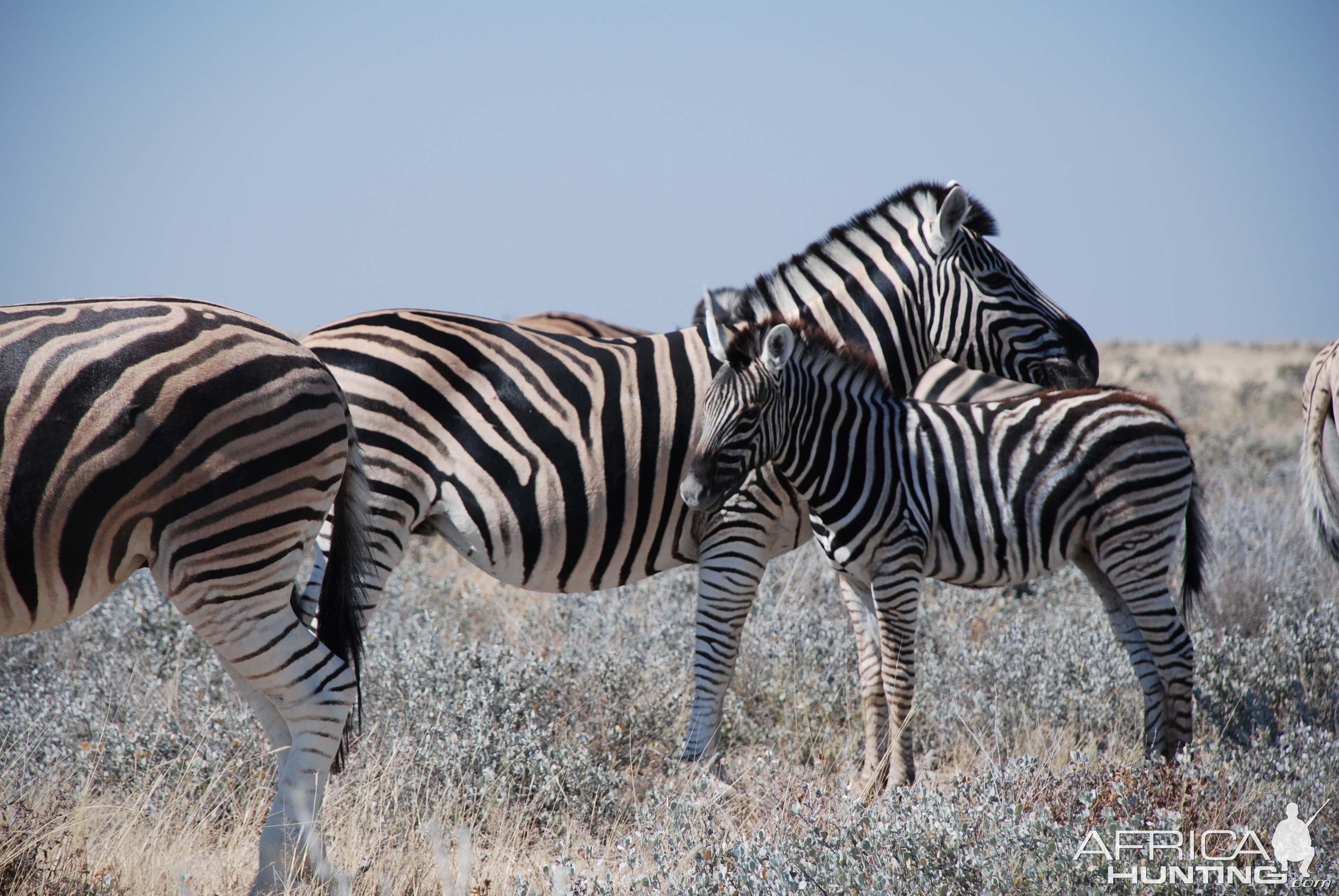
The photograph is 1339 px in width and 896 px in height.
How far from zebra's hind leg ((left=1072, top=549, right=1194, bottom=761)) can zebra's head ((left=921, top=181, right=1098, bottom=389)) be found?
1109 mm

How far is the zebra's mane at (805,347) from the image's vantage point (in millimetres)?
4480

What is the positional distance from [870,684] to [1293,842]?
6.11 feet

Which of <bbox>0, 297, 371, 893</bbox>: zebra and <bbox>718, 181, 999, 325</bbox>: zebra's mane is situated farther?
<bbox>718, 181, 999, 325</bbox>: zebra's mane

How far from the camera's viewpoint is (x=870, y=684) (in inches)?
186

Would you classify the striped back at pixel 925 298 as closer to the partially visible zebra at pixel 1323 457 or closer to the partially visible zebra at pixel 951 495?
the partially visible zebra at pixel 951 495

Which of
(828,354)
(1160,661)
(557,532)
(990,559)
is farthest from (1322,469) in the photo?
(557,532)

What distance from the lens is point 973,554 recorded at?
15.8ft

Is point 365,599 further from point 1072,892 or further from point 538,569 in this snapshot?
point 1072,892

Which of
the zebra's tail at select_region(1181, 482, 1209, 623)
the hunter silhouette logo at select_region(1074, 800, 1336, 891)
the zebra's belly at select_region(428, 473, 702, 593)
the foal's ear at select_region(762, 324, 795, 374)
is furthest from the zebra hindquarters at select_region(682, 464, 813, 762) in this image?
the zebra's tail at select_region(1181, 482, 1209, 623)

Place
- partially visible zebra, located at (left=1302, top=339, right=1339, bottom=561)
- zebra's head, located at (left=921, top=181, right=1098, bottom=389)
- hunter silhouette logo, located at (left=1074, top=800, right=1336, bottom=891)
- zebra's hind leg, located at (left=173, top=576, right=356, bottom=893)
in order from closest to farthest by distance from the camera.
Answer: hunter silhouette logo, located at (left=1074, top=800, right=1336, bottom=891) < zebra's hind leg, located at (left=173, top=576, right=356, bottom=893) < zebra's head, located at (left=921, top=181, right=1098, bottom=389) < partially visible zebra, located at (left=1302, top=339, right=1339, bottom=561)

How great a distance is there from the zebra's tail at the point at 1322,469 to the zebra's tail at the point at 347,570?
5.40 m

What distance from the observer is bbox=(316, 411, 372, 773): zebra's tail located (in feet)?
12.2

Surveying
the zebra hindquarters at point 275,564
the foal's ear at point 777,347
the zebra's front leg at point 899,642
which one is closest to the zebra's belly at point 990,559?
the zebra's front leg at point 899,642

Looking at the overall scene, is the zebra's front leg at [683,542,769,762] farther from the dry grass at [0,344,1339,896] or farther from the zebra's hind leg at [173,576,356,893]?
the zebra's hind leg at [173,576,356,893]
